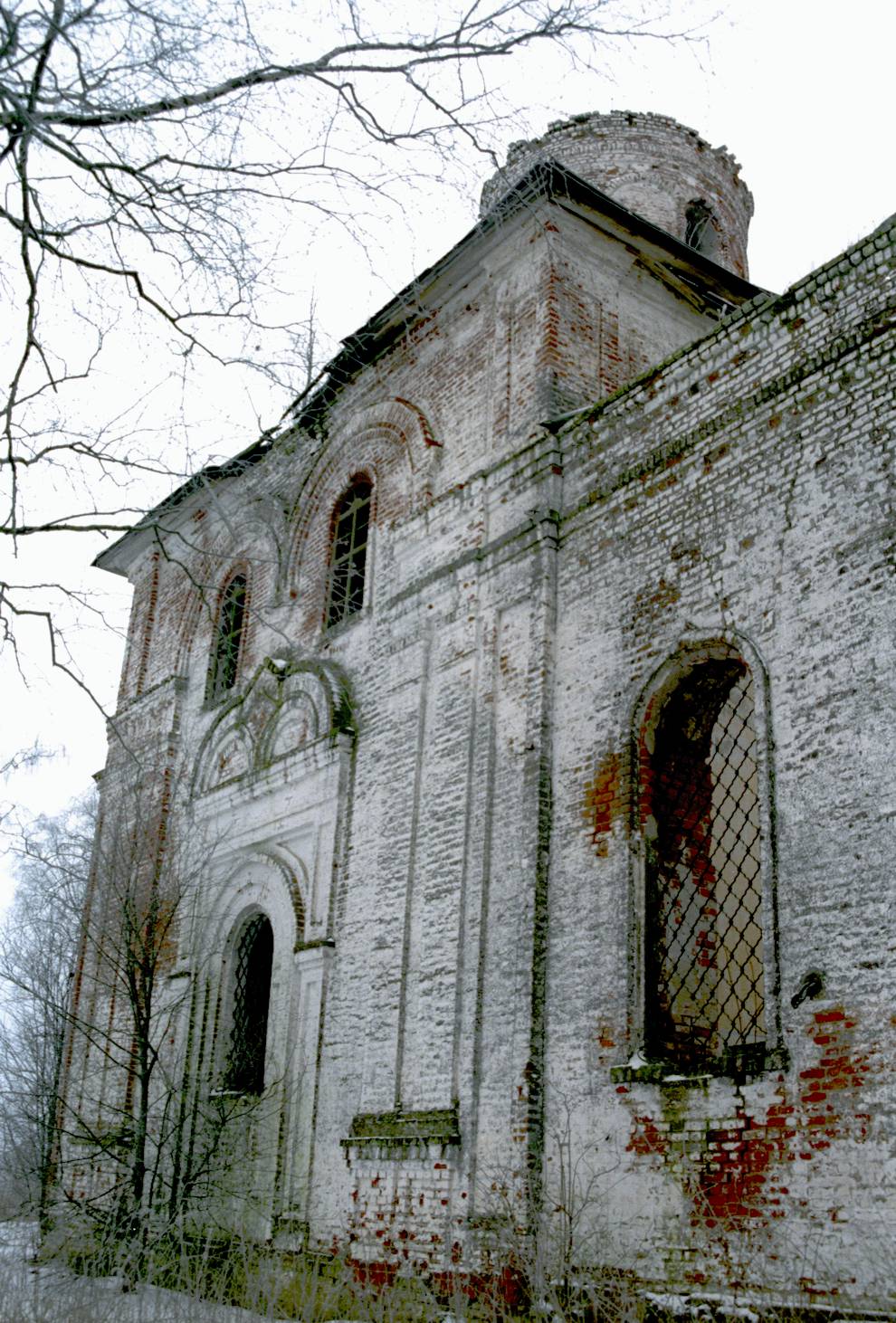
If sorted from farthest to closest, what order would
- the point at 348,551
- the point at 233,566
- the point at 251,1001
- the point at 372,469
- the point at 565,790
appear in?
1. the point at 233,566
2. the point at 348,551
3. the point at 372,469
4. the point at 251,1001
5. the point at 565,790

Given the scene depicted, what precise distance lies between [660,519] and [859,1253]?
437 centimetres

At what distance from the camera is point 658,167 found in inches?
592

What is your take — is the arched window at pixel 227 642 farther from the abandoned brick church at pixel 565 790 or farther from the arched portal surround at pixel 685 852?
the arched portal surround at pixel 685 852

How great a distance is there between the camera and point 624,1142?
6734mm

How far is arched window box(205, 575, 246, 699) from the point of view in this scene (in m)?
13.3

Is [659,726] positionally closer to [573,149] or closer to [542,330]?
[542,330]

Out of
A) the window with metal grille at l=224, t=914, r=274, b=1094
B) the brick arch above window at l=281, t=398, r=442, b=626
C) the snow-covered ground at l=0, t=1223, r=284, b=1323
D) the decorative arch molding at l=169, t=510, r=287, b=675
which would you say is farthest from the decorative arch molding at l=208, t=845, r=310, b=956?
the snow-covered ground at l=0, t=1223, r=284, b=1323

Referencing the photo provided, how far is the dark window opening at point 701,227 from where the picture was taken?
591 inches

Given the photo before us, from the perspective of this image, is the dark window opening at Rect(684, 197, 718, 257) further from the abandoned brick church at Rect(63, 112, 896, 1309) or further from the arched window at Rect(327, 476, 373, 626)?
the arched window at Rect(327, 476, 373, 626)

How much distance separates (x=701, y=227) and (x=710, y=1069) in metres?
11.6

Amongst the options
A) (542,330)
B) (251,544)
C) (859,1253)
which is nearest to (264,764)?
(251,544)

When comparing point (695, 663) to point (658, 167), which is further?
point (658, 167)

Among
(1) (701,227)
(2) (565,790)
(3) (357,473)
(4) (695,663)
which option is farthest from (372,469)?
(1) (701,227)

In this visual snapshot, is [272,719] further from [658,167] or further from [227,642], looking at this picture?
[658,167]
